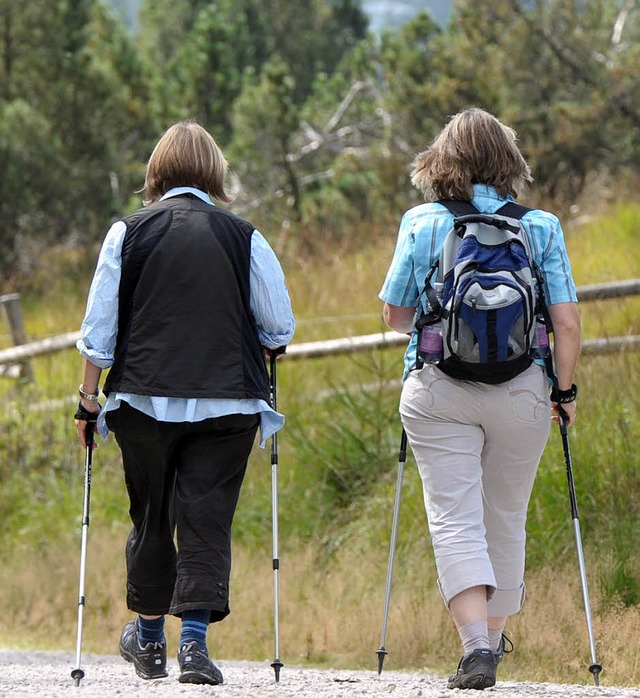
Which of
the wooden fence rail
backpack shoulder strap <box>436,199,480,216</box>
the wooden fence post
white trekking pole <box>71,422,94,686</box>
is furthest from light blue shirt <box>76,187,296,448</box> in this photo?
the wooden fence post

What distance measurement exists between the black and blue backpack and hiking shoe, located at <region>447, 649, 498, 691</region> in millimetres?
924

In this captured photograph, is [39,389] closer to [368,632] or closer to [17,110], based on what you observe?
[368,632]

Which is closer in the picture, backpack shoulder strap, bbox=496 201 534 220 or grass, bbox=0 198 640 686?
backpack shoulder strap, bbox=496 201 534 220

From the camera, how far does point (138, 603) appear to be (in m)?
5.32

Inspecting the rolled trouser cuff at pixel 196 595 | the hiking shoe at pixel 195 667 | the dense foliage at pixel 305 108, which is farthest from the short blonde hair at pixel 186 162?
the dense foliage at pixel 305 108

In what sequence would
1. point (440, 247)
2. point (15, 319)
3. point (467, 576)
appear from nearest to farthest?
point (467, 576) → point (440, 247) → point (15, 319)

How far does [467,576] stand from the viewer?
4930 mm

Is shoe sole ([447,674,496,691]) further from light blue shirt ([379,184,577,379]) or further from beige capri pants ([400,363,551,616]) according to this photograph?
light blue shirt ([379,184,577,379])

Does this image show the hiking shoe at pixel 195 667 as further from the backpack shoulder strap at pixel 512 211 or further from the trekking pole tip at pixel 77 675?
the backpack shoulder strap at pixel 512 211

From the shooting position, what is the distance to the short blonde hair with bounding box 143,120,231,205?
5.30 m

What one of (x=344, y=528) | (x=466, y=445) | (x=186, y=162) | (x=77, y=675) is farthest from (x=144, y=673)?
(x=344, y=528)

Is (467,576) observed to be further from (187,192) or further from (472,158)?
(187,192)

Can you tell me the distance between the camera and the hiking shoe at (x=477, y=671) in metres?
4.82

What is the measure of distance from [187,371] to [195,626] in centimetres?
89
